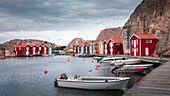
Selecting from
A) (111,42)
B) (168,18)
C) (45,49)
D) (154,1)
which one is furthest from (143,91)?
(45,49)

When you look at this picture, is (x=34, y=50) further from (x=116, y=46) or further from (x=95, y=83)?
(x=95, y=83)

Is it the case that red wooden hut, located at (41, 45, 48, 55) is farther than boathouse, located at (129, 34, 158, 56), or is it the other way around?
red wooden hut, located at (41, 45, 48, 55)

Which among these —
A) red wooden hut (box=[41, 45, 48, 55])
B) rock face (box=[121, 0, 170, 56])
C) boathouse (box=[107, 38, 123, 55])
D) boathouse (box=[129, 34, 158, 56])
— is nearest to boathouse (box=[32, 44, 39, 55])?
red wooden hut (box=[41, 45, 48, 55])

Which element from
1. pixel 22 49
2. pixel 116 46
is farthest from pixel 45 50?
pixel 116 46

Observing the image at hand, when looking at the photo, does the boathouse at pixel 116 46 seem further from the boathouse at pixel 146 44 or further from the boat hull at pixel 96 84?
the boat hull at pixel 96 84

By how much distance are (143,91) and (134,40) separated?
163 feet

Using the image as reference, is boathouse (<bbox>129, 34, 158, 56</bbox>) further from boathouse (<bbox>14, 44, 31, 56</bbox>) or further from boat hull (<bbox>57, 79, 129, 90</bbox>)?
boathouse (<bbox>14, 44, 31, 56</bbox>)

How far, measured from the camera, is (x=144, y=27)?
79125mm

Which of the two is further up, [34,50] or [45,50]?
[34,50]

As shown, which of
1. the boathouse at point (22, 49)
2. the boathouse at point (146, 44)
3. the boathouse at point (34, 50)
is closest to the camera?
the boathouse at point (146, 44)

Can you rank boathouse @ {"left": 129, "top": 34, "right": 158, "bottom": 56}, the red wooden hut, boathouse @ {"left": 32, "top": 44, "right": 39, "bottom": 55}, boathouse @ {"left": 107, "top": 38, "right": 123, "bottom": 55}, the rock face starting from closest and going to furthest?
boathouse @ {"left": 129, "top": 34, "right": 158, "bottom": 56} < the rock face < boathouse @ {"left": 107, "top": 38, "right": 123, "bottom": 55} < boathouse @ {"left": 32, "top": 44, "right": 39, "bottom": 55} < the red wooden hut

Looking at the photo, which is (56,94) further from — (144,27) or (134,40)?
(144,27)

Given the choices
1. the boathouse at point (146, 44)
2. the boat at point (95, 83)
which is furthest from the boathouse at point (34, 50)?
the boat at point (95, 83)

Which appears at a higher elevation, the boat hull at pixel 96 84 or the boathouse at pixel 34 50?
the boathouse at pixel 34 50
